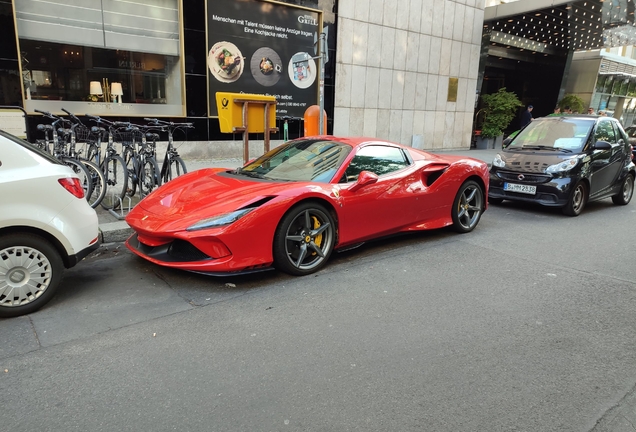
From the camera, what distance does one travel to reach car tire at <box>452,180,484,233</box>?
6.05 meters

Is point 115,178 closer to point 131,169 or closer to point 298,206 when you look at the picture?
point 131,169

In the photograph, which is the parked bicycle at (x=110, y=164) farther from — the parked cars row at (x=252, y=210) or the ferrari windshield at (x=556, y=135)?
the ferrari windshield at (x=556, y=135)

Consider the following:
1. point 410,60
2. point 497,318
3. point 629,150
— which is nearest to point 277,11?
point 410,60

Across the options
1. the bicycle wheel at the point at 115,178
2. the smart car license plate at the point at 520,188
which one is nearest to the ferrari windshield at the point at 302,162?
the bicycle wheel at the point at 115,178

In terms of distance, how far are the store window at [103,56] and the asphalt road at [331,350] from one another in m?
7.14

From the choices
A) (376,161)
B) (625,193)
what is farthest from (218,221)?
(625,193)

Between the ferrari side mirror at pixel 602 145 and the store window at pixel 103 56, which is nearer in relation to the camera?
the ferrari side mirror at pixel 602 145

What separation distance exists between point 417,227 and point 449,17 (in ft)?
48.4

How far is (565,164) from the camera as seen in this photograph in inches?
295

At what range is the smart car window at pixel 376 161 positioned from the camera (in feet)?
16.1

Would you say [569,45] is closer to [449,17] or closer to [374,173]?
[449,17]

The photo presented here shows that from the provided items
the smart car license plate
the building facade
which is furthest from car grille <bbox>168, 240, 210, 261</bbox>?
the building facade

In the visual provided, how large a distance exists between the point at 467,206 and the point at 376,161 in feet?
5.97

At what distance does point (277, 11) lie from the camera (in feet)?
42.0
